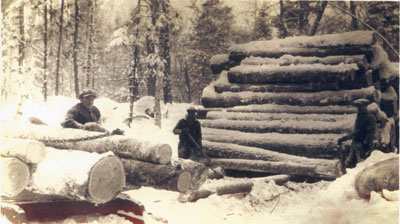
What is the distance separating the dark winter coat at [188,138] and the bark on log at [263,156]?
Result: 326mm

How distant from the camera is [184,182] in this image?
4375 millimetres

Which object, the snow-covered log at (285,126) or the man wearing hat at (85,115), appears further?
the snow-covered log at (285,126)

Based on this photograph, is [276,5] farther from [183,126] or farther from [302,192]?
[302,192]

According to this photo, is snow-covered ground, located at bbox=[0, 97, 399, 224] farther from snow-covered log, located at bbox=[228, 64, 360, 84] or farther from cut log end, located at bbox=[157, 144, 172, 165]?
snow-covered log, located at bbox=[228, 64, 360, 84]

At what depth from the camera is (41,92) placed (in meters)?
4.23

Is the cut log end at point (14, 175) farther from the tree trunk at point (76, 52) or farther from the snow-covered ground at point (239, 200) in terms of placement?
the tree trunk at point (76, 52)

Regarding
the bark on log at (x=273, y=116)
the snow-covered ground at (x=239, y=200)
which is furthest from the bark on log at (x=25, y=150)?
the bark on log at (x=273, y=116)

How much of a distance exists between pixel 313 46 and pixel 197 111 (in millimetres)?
1823

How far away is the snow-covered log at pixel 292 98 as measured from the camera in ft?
16.7

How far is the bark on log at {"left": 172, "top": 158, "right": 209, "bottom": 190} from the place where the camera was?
4.40 m

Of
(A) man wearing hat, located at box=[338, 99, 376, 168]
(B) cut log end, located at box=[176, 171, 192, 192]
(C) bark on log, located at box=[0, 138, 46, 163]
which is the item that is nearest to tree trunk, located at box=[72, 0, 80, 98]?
(C) bark on log, located at box=[0, 138, 46, 163]

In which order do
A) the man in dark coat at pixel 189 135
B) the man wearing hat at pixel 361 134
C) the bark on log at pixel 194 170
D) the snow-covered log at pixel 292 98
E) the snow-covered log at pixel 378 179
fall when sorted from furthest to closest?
1. the snow-covered log at pixel 292 98
2. the man wearing hat at pixel 361 134
3. the man in dark coat at pixel 189 135
4. the snow-covered log at pixel 378 179
5. the bark on log at pixel 194 170

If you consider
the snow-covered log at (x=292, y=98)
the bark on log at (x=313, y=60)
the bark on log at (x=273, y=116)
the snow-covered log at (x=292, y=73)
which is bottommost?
the bark on log at (x=273, y=116)

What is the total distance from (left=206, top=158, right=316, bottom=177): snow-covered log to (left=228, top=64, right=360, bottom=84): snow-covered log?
3.75 feet
